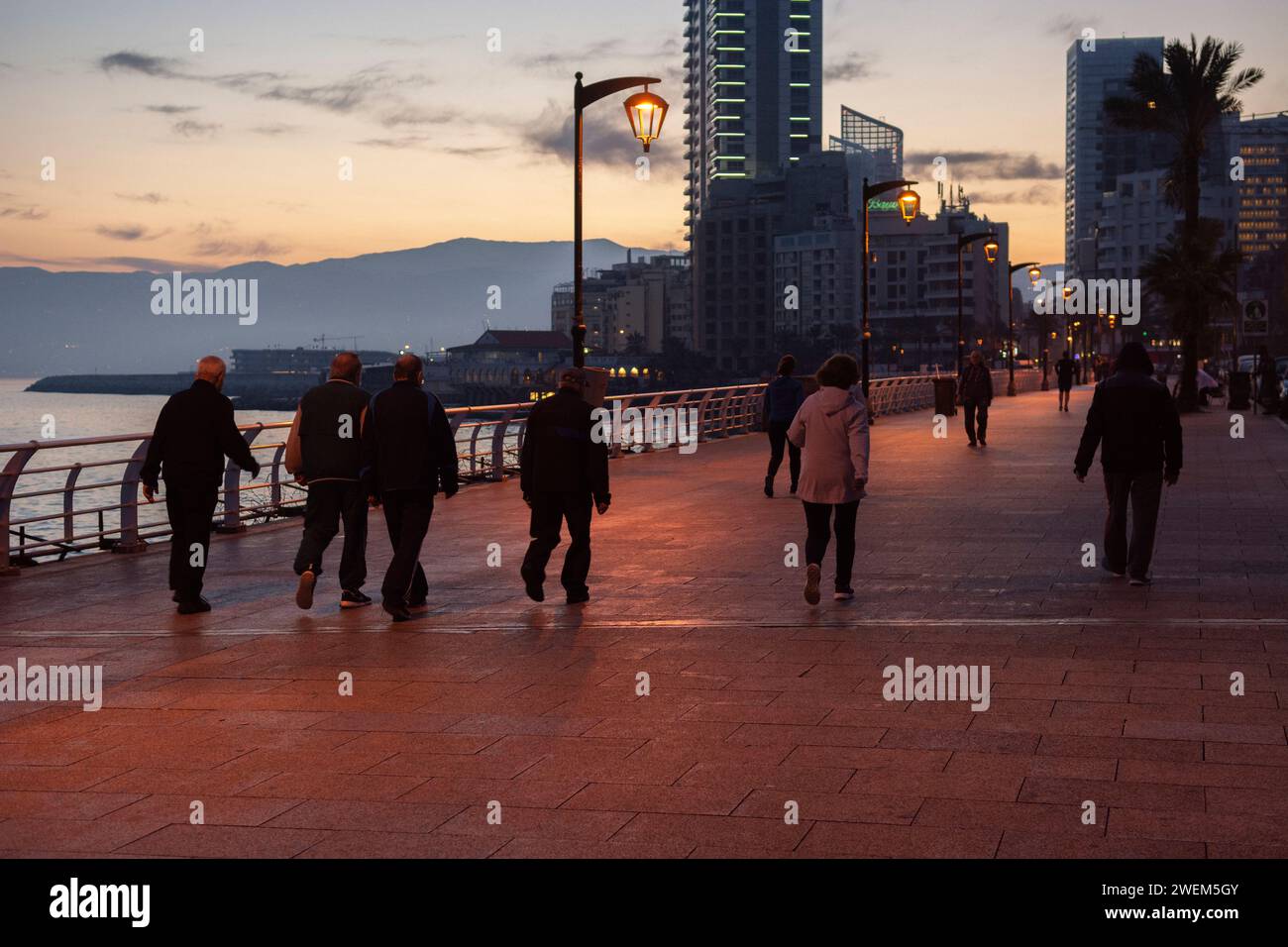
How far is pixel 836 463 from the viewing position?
33.4 feet

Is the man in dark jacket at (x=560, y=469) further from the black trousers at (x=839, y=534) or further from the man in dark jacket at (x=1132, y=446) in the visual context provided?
the man in dark jacket at (x=1132, y=446)

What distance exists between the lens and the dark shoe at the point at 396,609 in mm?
9555

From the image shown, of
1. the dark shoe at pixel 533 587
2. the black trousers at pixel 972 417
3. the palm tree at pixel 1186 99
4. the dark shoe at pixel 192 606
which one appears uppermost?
the palm tree at pixel 1186 99

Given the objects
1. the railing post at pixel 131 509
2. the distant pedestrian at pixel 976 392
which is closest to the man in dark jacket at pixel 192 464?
the railing post at pixel 131 509

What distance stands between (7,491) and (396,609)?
15.3 feet

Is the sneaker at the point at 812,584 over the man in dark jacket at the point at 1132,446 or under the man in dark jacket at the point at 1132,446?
under

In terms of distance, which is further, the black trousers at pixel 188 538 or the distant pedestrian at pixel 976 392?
the distant pedestrian at pixel 976 392

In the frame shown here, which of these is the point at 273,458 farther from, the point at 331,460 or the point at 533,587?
the point at 533,587

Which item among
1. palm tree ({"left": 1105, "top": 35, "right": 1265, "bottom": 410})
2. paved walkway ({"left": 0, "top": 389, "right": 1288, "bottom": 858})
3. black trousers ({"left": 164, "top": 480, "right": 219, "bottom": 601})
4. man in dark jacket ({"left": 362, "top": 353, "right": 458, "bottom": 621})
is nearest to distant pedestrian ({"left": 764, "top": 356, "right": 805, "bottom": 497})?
paved walkway ({"left": 0, "top": 389, "right": 1288, "bottom": 858})

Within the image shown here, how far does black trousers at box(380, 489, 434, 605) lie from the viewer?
9570 mm

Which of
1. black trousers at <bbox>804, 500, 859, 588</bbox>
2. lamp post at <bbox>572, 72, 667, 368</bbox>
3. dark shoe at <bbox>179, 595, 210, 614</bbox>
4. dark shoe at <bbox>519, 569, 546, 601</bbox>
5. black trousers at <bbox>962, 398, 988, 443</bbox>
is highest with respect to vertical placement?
lamp post at <bbox>572, 72, 667, 368</bbox>

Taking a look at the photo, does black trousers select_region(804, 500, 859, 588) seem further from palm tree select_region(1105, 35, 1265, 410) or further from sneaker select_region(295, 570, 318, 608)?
palm tree select_region(1105, 35, 1265, 410)

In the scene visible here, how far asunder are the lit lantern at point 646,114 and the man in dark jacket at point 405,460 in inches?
352
